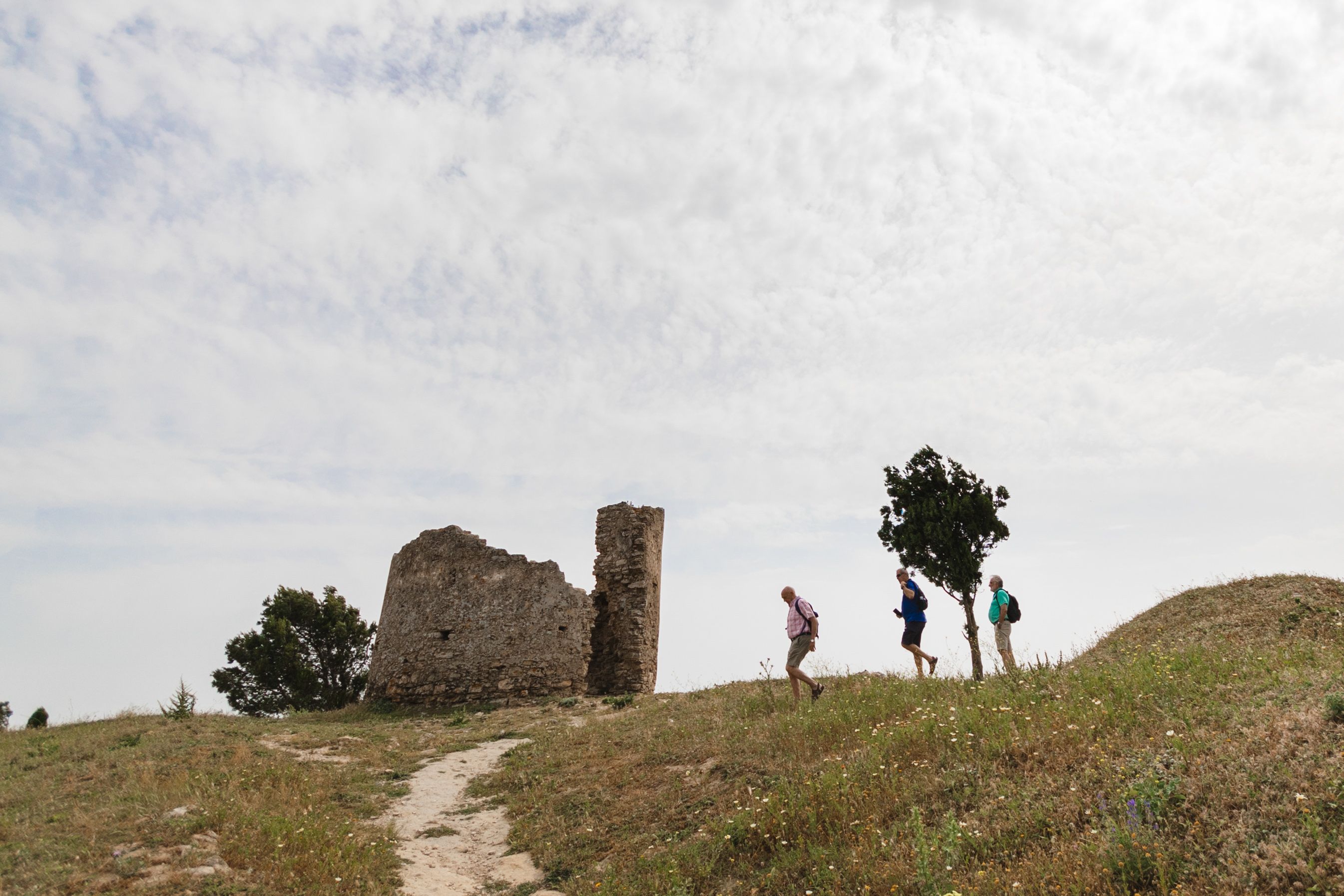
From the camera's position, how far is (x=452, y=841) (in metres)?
8.67

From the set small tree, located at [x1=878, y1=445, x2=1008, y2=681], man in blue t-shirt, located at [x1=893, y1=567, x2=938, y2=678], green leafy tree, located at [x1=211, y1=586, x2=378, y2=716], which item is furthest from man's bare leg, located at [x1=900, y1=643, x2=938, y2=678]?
green leafy tree, located at [x1=211, y1=586, x2=378, y2=716]

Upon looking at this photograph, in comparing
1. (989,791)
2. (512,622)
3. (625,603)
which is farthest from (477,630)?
(989,791)

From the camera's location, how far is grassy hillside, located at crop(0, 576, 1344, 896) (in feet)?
16.1

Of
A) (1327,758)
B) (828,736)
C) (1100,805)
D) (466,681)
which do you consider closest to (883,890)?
(1100,805)

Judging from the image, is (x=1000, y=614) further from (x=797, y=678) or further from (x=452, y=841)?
(x=452, y=841)

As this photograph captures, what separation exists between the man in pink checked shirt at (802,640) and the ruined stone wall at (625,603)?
28.5 feet

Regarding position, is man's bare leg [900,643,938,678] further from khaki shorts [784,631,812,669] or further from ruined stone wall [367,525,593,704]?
ruined stone wall [367,525,593,704]

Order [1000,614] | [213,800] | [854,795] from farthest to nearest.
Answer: [1000,614] < [213,800] < [854,795]

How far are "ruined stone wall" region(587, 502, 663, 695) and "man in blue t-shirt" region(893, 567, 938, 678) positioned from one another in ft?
26.7

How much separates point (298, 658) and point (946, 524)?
2391cm

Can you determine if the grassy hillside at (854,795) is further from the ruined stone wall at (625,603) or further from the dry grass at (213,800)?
the ruined stone wall at (625,603)

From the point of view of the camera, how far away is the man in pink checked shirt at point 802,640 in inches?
462

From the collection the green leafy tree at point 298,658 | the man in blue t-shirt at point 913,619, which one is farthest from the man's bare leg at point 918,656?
the green leafy tree at point 298,658

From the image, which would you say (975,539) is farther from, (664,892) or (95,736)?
(95,736)
